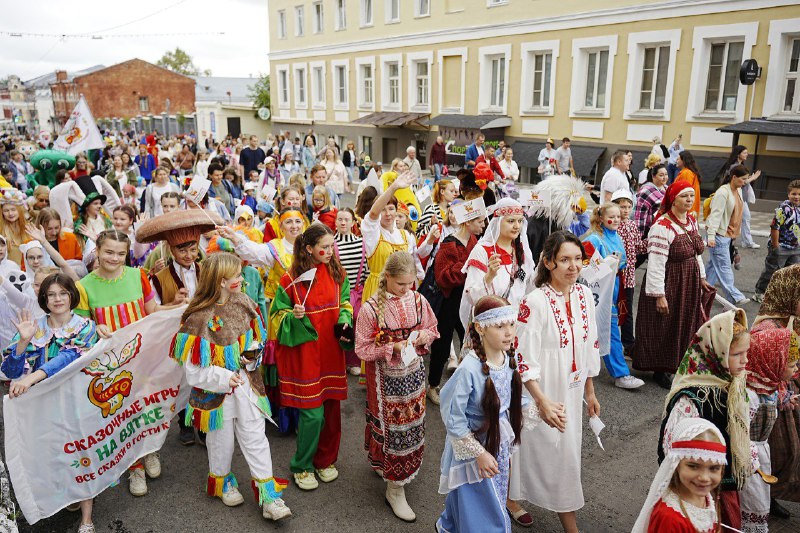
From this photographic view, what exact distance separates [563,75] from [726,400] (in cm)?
1863

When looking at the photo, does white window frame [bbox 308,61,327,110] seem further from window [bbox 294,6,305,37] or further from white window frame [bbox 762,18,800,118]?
white window frame [bbox 762,18,800,118]

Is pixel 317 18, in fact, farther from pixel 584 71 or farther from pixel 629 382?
pixel 629 382

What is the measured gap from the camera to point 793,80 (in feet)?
48.9

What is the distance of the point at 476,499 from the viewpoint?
3.19m

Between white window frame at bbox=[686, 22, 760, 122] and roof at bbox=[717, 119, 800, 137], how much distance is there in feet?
3.18

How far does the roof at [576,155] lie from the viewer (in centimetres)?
1898

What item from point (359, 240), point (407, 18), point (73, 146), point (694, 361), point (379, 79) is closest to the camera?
point (694, 361)

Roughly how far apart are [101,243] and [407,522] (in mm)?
2815

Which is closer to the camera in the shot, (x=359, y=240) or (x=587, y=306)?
(x=587, y=306)

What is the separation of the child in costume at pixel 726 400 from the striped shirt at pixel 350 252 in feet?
10.5

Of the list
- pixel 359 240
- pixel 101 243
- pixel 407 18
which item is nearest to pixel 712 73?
pixel 407 18

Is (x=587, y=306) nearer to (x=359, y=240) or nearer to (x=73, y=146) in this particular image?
(x=359, y=240)

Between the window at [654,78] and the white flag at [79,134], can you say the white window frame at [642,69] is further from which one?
the white flag at [79,134]

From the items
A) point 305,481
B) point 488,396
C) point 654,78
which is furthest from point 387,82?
point 488,396
